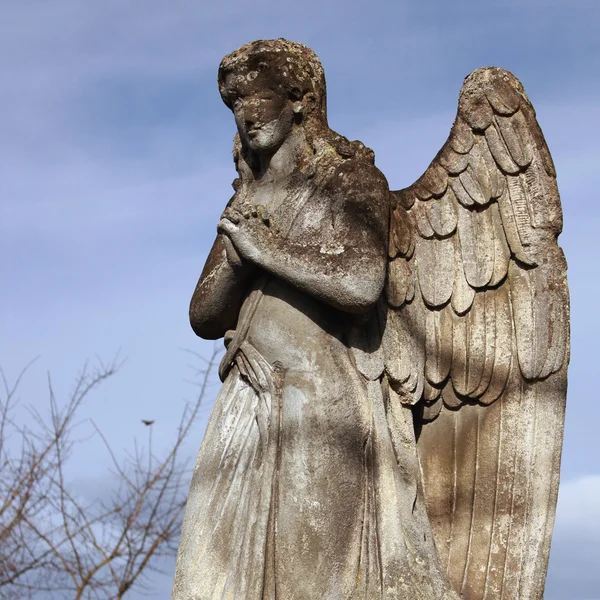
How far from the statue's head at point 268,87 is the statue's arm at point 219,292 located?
586 millimetres

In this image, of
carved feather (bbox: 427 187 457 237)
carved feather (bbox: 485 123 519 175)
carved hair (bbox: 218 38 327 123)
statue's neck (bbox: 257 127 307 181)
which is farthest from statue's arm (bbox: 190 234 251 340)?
carved feather (bbox: 485 123 519 175)

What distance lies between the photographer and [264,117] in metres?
6.68

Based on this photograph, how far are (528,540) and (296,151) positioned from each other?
2.29 m

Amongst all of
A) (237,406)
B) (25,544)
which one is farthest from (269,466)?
(25,544)

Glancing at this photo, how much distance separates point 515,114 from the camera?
7051 millimetres

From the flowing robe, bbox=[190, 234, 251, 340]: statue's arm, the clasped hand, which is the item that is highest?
the clasped hand

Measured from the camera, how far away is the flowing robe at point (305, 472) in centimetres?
641

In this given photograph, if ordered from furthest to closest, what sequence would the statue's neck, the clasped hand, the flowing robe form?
the statue's neck
the clasped hand
the flowing robe

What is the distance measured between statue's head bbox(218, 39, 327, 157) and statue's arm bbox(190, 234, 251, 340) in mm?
586

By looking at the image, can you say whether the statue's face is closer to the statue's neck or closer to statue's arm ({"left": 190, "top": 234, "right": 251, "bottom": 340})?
the statue's neck

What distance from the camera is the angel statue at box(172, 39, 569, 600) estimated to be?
6484 mm

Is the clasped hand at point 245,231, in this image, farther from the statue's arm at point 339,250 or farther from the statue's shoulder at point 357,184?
the statue's shoulder at point 357,184

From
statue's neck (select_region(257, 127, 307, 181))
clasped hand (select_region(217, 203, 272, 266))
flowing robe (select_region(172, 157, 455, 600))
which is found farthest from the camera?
statue's neck (select_region(257, 127, 307, 181))

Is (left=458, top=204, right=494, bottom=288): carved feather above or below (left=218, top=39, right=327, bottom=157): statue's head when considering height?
below
